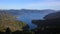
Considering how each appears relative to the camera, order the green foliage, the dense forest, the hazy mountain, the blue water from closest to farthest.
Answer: the dense forest < the green foliage < the hazy mountain < the blue water

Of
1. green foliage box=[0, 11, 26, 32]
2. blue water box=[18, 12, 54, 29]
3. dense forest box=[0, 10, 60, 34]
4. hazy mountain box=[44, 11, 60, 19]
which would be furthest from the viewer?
blue water box=[18, 12, 54, 29]

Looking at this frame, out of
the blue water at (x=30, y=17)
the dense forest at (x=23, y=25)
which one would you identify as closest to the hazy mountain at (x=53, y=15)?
the dense forest at (x=23, y=25)

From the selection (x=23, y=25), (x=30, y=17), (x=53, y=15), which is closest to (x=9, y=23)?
(x=23, y=25)

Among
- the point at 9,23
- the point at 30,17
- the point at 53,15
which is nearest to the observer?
the point at 9,23

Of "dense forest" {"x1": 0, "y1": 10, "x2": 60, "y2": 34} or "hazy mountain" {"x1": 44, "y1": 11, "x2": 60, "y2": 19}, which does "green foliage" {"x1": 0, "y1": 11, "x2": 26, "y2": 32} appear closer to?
"dense forest" {"x1": 0, "y1": 10, "x2": 60, "y2": 34}

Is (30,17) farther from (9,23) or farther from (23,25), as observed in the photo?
(9,23)

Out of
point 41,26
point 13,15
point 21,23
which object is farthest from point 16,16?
point 41,26

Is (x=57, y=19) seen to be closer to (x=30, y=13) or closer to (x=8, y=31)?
(x=30, y=13)

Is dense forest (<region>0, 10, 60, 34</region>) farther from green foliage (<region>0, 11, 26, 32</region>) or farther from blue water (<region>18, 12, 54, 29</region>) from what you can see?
blue water (<region>18, 12, 54, 29</region>)

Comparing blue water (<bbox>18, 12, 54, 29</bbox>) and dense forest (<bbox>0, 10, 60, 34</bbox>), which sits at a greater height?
blue water (<bbox>18, 12, 54, 29</bbox>)

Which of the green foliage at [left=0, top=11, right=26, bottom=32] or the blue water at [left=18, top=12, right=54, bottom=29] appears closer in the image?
the green foliage at [left=0, top=11, right=26, bottom=32]

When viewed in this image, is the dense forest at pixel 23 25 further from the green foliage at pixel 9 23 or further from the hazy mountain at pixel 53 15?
the hazy mountain at pixel 53 15

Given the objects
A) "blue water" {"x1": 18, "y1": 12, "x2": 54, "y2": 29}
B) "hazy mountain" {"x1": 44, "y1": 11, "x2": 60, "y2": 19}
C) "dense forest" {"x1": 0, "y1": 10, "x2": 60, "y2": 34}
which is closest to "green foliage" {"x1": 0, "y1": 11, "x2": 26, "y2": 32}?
"dense forest" {"x1": 0, "y1": 10, "x2": 60, "y2": 34}
